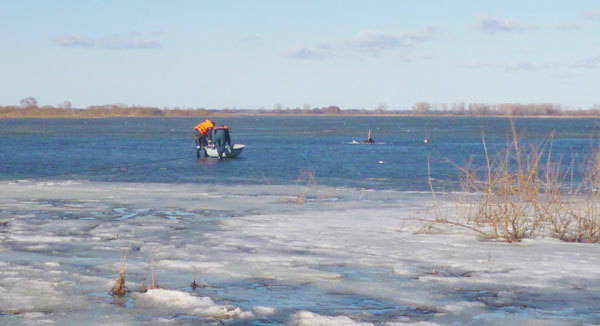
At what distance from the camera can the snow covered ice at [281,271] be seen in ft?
19.7

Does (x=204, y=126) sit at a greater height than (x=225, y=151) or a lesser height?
greater

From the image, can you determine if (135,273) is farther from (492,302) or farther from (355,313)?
(492,302)

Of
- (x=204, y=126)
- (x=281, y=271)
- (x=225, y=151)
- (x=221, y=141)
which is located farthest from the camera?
(x=204, y=126)

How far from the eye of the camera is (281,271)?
7.77 m

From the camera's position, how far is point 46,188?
19.0 meters

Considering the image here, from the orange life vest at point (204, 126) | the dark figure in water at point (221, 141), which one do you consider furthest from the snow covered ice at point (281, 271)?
the orange life vest at point (204, 126)

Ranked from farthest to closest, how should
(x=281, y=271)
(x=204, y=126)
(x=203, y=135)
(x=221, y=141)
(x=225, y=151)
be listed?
1. (x=203, y=135)
2. (x=204, y=126)
3. (x=225, y=151)
4. (x=221, y=141)
5. (x=281, y=271)

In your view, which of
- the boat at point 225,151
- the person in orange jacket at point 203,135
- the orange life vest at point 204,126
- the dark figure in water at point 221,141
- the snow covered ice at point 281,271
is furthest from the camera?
the person in orange jacket at point 203,135

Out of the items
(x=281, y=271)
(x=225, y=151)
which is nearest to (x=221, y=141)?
(x=225, y=151)

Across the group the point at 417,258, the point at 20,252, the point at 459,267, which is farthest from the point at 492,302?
the point at 20,252

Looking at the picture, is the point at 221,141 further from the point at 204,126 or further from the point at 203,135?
the point at 203,135

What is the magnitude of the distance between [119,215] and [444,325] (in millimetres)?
8505

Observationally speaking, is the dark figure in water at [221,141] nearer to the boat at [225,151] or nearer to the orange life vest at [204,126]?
the boat at [225,151]

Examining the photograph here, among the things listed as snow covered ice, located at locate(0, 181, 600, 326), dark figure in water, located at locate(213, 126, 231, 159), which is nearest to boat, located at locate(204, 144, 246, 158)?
dark figure in water, located at locate(213, 126, 231, 159)
